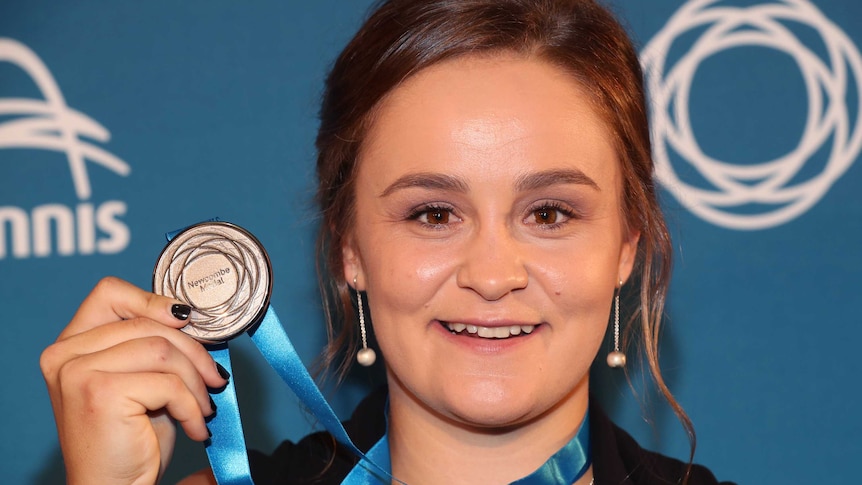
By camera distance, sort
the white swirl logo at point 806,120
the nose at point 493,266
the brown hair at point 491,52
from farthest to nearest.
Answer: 1. the white swirl logo at point 806,120
2. the brown hair at point 491,52
3. the nose at point 493,266

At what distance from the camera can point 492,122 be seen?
1.56 metres

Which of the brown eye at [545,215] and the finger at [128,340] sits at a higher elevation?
the brown eye at [545,215]

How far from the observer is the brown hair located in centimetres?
166

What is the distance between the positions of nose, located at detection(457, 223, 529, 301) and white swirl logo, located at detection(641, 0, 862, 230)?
0.82 meters

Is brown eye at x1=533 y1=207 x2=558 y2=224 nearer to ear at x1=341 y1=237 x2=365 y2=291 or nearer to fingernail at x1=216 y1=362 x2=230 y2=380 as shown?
ear at x1=341 y1=237 x2=365 y2=291

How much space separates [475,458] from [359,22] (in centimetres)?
102

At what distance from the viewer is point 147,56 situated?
220cm

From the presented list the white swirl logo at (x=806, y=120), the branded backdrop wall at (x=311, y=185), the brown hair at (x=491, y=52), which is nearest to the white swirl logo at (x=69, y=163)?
the branded backdrop wall at (x=311, y=185)

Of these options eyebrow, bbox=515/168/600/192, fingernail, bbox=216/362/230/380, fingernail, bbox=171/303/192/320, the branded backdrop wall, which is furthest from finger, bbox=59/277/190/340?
the branded backdrop wall

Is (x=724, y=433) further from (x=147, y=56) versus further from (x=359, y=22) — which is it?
(x=147, y=56)

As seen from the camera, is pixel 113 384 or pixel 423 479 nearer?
pixel 113 384

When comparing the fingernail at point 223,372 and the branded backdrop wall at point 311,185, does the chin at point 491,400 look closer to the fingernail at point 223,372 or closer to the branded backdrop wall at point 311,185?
the fingernail at point 223,372

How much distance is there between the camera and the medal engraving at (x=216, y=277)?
4.90ft

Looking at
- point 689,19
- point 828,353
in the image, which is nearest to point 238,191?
point 689,19
